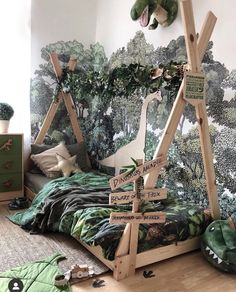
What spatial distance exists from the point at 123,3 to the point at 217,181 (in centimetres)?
232

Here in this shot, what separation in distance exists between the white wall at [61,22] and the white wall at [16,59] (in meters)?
0.11

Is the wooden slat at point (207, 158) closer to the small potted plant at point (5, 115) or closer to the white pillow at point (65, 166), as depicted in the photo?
the white pillow at point (65, 166)

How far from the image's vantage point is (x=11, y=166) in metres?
3.25

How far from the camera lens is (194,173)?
269 cm

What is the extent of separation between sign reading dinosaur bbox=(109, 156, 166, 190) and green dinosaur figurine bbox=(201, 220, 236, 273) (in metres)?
0.72

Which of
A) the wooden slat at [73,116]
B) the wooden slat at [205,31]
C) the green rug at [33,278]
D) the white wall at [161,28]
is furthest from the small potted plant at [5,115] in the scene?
the wooden slat at [205,31]

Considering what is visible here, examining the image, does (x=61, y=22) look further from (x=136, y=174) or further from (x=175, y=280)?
(x=175, y=280)

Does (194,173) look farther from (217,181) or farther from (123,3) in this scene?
(123,3)

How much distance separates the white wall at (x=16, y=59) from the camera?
327 cm

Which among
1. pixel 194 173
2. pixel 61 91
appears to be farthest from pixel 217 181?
pixel 61 91

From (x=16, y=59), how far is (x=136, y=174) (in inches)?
90.3

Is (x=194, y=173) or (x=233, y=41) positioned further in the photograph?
(x=194, y=173)

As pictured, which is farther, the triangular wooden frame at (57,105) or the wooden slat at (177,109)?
the triangular wooden frame at (57,105)

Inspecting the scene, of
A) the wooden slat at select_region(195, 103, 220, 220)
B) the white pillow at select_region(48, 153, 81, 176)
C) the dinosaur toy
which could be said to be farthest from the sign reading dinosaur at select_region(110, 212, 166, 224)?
the dinosaur toy
